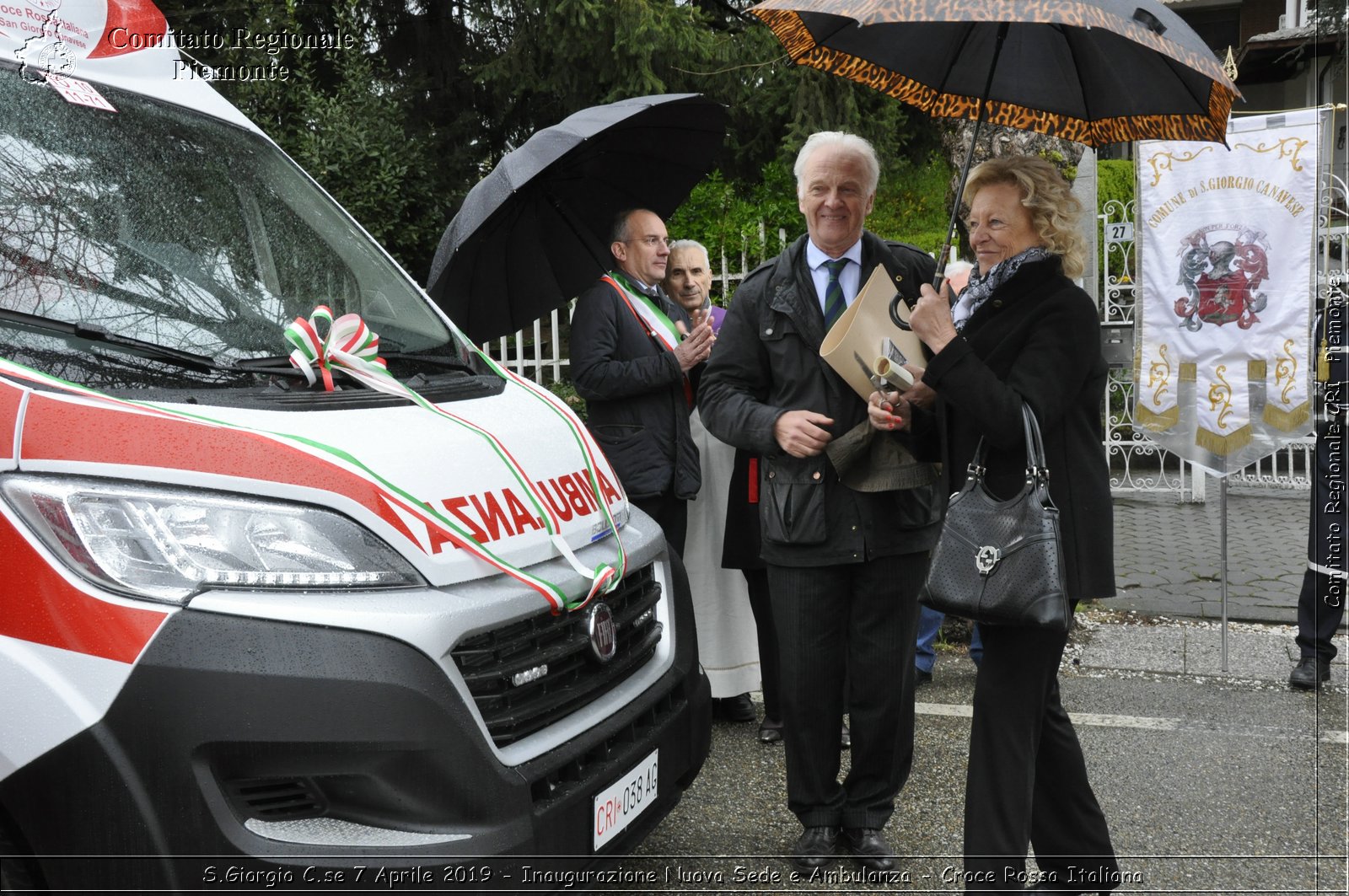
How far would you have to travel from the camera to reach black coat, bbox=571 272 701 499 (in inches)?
168

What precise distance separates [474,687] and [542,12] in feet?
20.8

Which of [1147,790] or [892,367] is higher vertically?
[892,367]

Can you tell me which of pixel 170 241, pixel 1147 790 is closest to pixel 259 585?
pixel 170 241

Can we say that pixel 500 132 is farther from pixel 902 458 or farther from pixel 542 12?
pixel 902 458

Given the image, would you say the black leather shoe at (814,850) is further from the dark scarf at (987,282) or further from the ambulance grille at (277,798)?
the ambulance grille at (277,798)

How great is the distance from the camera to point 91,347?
89.7 inches

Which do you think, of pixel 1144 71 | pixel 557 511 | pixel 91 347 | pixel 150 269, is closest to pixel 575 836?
pixel 557 511

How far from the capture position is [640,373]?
167 inches

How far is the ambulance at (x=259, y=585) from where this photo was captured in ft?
6.49

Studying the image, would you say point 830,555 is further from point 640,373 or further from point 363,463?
point 363,463

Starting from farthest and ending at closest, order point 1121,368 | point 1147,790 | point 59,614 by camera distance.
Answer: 1. point 1121,368
2. point 1147,790
3. point 59,614

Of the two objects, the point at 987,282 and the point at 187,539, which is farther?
the point at 987,282

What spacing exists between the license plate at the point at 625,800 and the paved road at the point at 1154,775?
0.76m

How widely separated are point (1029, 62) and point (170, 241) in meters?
2.19
